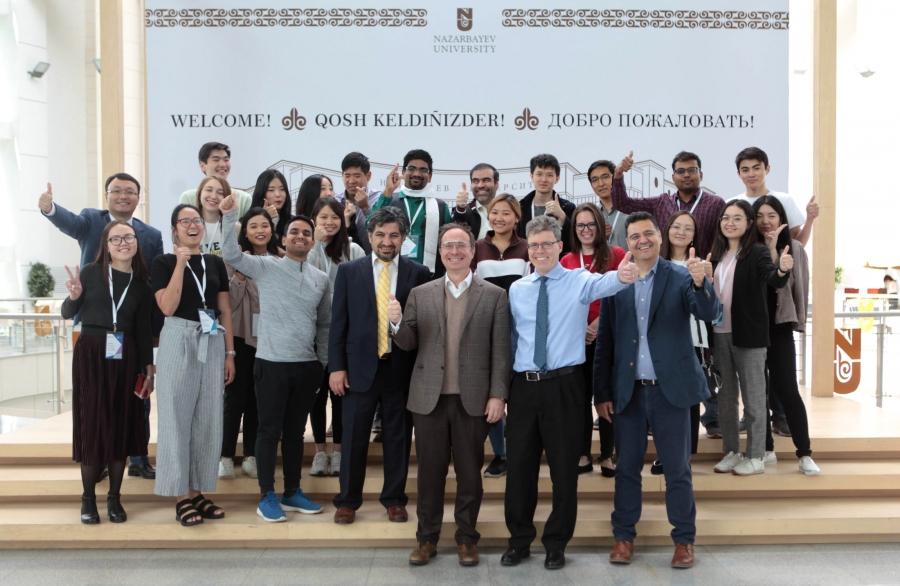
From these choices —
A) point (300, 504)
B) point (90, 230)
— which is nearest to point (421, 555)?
point (300, 504)

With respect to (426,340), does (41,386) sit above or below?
below

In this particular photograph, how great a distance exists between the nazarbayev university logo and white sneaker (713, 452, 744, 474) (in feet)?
12.6

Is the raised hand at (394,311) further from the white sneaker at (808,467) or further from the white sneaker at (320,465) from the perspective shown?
the white sneaker at (808,467)

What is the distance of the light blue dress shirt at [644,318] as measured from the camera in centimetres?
369

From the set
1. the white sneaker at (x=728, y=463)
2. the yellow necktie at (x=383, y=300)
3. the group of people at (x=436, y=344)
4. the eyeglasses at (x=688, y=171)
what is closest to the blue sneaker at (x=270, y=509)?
the group of people at (x=436, y=344)

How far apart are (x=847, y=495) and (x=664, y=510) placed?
3.65ft

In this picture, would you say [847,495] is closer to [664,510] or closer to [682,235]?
[664,510]

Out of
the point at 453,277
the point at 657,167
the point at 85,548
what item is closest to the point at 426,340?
the point at 453,277

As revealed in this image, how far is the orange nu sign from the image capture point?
6469 millimetres

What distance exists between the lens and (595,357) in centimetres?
387

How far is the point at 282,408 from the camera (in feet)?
13.2

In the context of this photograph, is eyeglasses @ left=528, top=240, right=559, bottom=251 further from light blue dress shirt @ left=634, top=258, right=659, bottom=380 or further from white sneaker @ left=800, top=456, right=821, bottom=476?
white sneaker @ left=800, top=456, right=821, bottom=476

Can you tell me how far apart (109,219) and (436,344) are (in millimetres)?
2290

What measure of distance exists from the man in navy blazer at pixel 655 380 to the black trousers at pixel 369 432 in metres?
1.01
